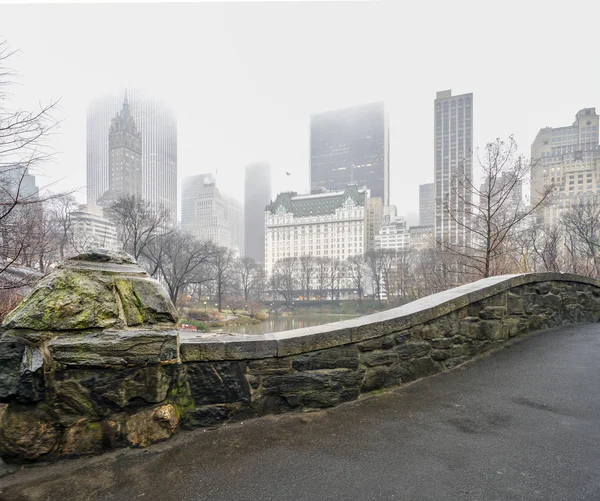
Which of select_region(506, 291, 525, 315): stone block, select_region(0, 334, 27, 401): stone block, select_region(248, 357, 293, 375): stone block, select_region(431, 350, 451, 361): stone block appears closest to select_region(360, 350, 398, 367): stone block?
select_region(431, 350, 451, 361): stone block

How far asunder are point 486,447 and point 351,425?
0.99 m

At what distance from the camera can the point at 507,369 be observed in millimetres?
3711

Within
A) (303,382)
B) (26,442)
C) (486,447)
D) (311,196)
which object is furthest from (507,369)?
(311,196)

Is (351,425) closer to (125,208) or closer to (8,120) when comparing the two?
(8,120)

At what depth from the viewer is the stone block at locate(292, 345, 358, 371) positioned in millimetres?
2869

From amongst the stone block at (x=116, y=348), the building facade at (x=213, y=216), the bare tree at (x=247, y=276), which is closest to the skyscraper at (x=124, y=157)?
the building facade at (x=213, y=216)

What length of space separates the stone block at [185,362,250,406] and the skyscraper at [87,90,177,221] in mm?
125773

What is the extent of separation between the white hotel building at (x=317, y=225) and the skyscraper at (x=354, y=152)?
64.9m

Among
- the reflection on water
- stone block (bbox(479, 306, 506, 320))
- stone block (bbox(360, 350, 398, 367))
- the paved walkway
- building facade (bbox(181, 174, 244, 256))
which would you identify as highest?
building facade (bbox(181, 174, 244, 256))

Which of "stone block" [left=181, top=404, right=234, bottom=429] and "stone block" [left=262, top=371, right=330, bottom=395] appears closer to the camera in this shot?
"stone block" [left=181, top=404, right=234, bottom=429]

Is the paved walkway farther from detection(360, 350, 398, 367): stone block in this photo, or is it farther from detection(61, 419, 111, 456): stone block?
detection(360, 350, 398, 367): stone block

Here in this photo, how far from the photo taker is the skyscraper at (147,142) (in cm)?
11325

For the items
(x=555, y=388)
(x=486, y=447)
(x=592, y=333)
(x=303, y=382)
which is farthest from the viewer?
(x=592, y=333)

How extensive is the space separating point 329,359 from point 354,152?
195m
